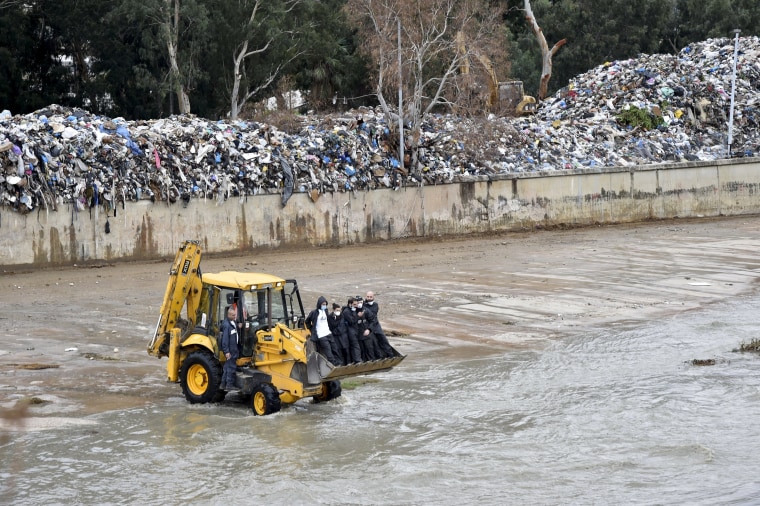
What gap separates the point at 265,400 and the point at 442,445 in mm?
2438

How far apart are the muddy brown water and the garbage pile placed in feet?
9.91

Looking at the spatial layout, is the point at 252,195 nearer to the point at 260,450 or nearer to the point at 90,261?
the point at 90,261

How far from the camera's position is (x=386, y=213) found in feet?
105

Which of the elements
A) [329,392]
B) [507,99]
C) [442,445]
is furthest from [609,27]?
[442,445]

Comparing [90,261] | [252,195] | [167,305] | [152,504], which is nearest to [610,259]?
[252,195]

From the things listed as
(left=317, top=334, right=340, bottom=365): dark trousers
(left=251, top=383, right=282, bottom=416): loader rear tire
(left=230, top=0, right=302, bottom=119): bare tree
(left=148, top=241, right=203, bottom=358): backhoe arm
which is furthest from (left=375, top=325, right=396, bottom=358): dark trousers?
(left=230, top=0, right=302, bottom=119): bare tree

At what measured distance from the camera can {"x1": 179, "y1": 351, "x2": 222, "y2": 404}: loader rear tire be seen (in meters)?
14.0

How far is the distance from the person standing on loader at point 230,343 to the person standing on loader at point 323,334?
1028mm

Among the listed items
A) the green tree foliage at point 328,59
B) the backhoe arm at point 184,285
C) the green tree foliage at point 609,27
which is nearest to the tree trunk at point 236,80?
the green tree foliage at point 328,59

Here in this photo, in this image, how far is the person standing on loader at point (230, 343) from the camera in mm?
13617

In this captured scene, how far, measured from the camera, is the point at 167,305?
47.9ft

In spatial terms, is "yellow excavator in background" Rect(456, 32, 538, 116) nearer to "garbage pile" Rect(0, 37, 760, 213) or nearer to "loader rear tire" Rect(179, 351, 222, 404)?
"garbage pile" Rect(0, 37, 760, 213)

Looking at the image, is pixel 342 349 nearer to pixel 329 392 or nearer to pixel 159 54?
pixel 329 392

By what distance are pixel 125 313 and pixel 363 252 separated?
990 centimetres
